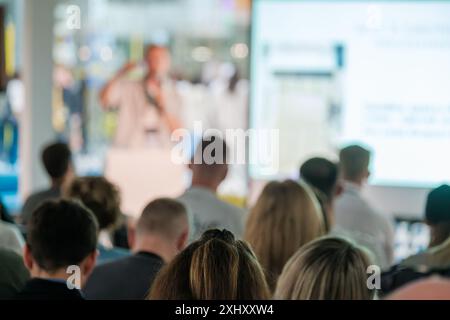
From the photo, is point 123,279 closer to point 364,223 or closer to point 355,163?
point 364,223

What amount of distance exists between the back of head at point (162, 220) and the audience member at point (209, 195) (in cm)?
76

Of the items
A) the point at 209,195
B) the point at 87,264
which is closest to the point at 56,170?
the point at 209,195

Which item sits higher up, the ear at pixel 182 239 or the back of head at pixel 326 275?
the back of head at pixel 326 275

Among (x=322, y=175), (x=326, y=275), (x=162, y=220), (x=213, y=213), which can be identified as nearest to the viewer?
(x=326, y=275)

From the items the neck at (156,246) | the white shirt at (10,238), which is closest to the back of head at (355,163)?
the neck at (156,246)

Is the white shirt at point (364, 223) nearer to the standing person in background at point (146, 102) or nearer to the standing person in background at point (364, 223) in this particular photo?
the standing person in background at point (364, 223)

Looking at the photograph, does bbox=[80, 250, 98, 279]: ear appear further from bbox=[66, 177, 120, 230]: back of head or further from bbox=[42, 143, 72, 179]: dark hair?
bbox=[42, 143, 72, 179]: dark hair

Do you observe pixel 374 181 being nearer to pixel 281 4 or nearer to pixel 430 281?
pixel 281 4

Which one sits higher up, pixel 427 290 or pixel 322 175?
pixel 427 290

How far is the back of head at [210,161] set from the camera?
178 inches

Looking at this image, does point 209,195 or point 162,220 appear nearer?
point 162,220

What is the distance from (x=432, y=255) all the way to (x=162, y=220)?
3.41 feet

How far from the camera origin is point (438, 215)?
3783mm

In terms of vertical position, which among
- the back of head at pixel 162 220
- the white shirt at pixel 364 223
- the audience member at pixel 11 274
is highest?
the back of head at pixel 162 220
